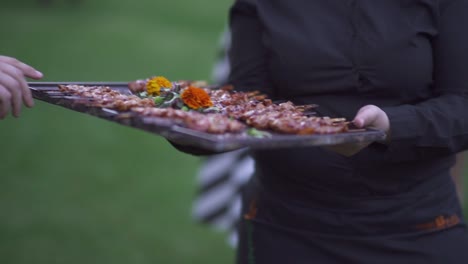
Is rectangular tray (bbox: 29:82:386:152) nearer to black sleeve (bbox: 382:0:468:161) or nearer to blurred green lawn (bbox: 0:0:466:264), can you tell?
black sleeve (bbox: 382:0:468:161)

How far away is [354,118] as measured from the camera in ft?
5.20

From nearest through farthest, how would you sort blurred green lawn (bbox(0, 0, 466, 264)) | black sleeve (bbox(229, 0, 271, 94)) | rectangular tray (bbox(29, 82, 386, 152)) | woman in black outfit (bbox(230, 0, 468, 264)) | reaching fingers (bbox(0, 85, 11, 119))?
rectangular tray (bbox(29, 82, 386, 152)) → reaching fingers (bbox(0, 85, 11, 119)) → woman in black outfit (bbox(230, 0, 468, 264)) → black sleeve (bbox(229, 0, 271, 94)) → blurred green lawn (bbox(0, 0, 466, 264))

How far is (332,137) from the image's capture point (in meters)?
1.28

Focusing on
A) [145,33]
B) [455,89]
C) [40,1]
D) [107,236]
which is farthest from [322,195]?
[40,1]

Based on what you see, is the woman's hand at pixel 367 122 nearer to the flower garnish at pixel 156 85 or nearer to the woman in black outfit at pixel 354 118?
the woman in black outfit at pixel 354 118

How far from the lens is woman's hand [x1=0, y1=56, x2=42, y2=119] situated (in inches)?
56.7

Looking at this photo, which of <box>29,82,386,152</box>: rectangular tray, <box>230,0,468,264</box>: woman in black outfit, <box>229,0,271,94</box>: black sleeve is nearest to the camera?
<box>29,82,386,152</box>: rectangular tray

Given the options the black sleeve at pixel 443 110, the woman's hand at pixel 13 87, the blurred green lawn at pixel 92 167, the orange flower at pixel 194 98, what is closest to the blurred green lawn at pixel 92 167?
the blurred green lawn at pixel 92 167

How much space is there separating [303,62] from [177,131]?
55 centimetres

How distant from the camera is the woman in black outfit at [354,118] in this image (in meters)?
1.58

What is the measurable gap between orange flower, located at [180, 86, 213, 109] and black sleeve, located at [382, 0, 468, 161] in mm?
405

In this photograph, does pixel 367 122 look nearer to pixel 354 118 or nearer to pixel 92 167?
pixel 354 118

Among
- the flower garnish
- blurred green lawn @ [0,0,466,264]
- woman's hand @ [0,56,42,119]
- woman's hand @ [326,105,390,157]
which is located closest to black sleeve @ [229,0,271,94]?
the flower garnish

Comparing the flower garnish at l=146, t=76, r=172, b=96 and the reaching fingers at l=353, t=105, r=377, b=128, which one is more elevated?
the reaching fingers at l=353, t=105, r=377, b=128
